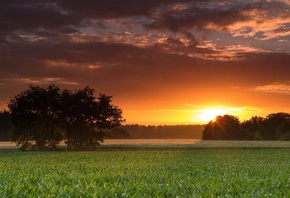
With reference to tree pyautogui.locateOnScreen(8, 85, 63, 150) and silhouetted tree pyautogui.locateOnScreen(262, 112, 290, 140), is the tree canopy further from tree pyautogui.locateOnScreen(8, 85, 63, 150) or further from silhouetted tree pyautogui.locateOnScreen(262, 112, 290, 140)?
silhouetted tree pyautogui.locateOnScreen(262, 112, 290, 140)

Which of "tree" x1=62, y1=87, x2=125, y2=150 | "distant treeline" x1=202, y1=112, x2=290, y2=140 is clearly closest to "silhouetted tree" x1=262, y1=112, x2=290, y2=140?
"distant treeline" x1=202, y1=112, x2=290, y2=140

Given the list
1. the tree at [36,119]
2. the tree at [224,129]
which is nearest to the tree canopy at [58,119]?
the tree at [36,119]

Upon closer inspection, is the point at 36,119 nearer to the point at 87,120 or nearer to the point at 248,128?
the point at 87,120

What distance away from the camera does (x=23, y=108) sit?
7175 cm

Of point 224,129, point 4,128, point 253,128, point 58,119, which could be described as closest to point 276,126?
point 253,128

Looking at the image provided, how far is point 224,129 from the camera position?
131625mm

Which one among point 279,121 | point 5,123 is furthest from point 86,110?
point 279,121

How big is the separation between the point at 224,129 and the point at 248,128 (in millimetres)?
7432

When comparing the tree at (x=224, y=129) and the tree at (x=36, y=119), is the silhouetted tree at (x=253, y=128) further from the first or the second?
the tree at (x=36, y=119)

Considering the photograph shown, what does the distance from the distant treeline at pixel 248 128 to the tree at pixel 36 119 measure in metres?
67.3

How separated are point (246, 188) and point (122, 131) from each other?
407ft

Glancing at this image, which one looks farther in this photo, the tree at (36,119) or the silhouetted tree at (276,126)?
the silhouetted tree at (276,126)

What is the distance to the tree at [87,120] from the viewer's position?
70812mm

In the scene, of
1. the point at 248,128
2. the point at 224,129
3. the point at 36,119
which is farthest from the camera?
the point at 248,128
